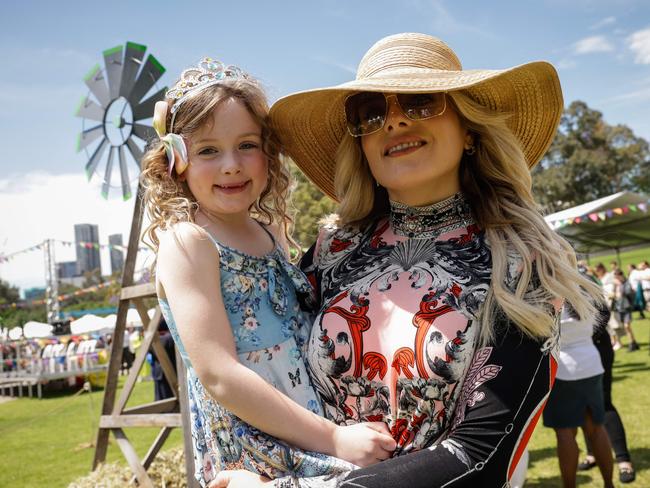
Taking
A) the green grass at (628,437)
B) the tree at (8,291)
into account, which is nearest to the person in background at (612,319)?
the green grass at (628,437)

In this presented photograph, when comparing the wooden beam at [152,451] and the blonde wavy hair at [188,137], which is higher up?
the blonde wavy hair at [188,137]

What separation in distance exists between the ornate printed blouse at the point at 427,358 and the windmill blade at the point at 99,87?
4450mm

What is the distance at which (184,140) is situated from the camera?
1.94 metres

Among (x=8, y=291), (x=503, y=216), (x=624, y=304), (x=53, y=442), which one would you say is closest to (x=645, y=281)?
(x=624, y=304)

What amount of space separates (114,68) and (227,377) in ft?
15.6

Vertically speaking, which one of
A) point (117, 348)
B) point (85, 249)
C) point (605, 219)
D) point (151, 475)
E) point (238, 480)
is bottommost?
point (151, 475)

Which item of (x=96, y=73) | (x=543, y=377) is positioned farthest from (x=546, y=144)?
(x=96, y=73)

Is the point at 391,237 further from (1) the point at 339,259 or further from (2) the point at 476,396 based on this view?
(2) the point at 476,396

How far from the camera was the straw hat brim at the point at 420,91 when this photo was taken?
1808 mm

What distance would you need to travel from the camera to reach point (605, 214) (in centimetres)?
1406

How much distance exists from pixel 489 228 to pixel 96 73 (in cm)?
504

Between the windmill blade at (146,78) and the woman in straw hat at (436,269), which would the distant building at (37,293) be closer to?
the windmill blade at (146,78)

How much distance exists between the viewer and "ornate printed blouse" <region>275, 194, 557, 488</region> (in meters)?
1.46

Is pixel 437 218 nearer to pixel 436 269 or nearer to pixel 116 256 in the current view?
pixel 436 269
